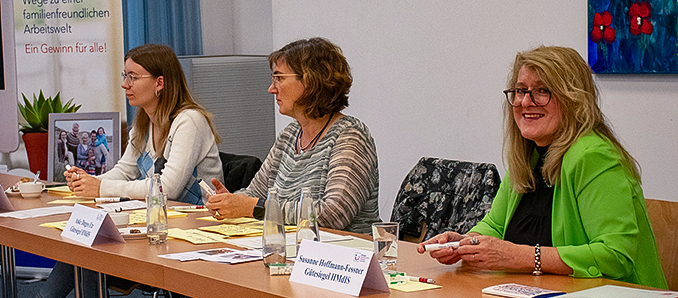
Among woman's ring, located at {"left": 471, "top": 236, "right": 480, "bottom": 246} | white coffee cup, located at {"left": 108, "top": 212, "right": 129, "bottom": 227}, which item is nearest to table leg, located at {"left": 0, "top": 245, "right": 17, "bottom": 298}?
white coffee cup, located at {"left": 108, "top": 212, "right": 129, "bottom": 227}

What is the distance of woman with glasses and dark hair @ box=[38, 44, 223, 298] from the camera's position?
316 cm

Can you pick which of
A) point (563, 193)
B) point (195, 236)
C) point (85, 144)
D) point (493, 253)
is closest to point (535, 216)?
point (563, 193)

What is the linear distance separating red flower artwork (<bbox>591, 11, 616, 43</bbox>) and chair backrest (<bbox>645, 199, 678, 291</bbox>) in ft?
4.19

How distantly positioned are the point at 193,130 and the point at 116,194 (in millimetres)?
413

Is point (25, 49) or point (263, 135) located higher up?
point (25, 49)

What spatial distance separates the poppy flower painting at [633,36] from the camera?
303 cm

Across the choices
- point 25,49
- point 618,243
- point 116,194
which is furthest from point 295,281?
point 25,49

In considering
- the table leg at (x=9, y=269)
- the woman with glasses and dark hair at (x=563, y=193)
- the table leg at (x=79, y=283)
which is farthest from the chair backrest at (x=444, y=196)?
the table leg at (x=9, y=269)

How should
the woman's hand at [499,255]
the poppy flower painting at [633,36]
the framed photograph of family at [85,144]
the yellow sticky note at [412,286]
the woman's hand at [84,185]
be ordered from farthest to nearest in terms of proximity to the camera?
the framed photograph of family at [85,144]
the woman's hand at [84,185]
the poppy flower painting at [633,36]
the woman's hand at [499,255]
the yellow sticky note at [412,286]

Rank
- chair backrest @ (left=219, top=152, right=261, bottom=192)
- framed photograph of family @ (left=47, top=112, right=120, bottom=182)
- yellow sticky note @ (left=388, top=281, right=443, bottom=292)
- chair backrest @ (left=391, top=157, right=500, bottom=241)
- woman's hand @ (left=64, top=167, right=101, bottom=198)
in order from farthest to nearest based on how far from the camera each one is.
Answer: framed photograph of family @ (left=47, top=112, right=120, bottom=182)
chair backrest @ (left=219, top=152, right=261, bottom=192)
woman's hand @ (left=64, top=167, right=101, bottom=198)
chair backrest @ (left=391, top=157, right=500, bottom=241)
yellow sticky note @ (left=388, top=281, right=443, bottom=292)

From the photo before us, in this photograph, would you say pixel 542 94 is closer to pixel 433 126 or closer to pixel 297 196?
pixel 297 196

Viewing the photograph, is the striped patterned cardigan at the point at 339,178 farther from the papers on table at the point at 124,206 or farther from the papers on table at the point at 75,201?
the papers on table at the point at 75,201

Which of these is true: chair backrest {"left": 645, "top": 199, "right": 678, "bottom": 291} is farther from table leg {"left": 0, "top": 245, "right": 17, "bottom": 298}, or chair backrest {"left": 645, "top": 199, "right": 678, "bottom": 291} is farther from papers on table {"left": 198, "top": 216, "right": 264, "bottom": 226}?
table leg {"left": 0, "top": 245, "right": 17, "bottom": 298}

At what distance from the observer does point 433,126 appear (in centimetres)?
409
